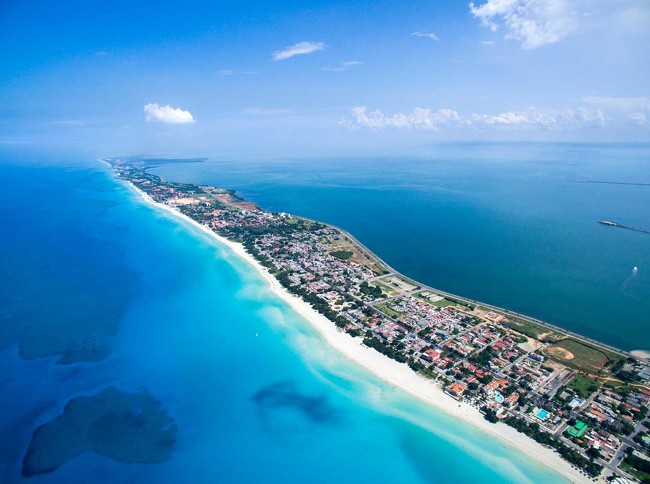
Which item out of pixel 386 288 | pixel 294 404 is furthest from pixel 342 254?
pixel 294 404

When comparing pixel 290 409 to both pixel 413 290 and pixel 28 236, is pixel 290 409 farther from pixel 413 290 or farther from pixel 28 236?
pixel 28 236

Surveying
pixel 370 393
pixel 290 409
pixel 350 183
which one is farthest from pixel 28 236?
pixel 350 183

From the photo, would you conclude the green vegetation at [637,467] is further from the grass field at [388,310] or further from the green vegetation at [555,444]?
the grass field at [388,310]

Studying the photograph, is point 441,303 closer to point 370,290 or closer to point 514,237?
point 370,290

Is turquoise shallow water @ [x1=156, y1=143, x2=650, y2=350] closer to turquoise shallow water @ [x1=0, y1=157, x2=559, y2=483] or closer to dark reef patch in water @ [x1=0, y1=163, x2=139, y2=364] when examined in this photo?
turquoise shallow water @ [x1=0, y1=157, x2=559, y2=483]

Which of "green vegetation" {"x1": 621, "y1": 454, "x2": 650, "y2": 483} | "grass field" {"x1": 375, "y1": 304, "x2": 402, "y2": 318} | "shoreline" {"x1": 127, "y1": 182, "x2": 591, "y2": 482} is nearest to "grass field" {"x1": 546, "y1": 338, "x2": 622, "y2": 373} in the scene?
"green vegetation" {"x1": 621, "y1": 454, "x2": 650, "y2": 483}
